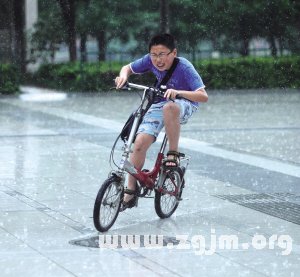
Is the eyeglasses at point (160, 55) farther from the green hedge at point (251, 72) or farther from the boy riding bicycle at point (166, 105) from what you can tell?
the green hedge at point (251, 72)

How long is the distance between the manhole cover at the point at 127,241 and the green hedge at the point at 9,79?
20.0m

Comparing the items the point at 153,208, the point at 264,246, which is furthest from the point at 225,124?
the point at 264,246

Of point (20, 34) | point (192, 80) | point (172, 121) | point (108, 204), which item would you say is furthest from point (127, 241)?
point (20, 34)

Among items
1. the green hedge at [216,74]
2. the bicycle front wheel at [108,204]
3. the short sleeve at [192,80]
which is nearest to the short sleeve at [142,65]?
the short sleeve at [192,80]

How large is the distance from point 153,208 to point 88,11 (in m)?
30.5

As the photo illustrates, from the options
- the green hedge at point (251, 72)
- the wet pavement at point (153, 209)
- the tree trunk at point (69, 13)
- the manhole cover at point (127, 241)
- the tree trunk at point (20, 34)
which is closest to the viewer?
the wet pavement at point (153, 209)

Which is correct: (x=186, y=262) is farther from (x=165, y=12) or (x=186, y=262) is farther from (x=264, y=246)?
(x=165, y=12)

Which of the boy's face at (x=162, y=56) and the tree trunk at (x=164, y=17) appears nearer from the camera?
the boy's face at (x=162, y=56)

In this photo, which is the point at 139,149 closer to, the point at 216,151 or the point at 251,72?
the point at 216,151

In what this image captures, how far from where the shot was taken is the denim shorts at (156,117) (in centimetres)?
862

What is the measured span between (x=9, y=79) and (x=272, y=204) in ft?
62.2

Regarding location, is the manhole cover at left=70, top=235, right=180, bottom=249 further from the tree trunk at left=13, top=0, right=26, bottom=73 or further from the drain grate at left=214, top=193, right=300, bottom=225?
the tree trunk at left=13, top=0, right=26, bottom=73

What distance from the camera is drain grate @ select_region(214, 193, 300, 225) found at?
361 inches

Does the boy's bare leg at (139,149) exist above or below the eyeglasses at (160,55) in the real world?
below
